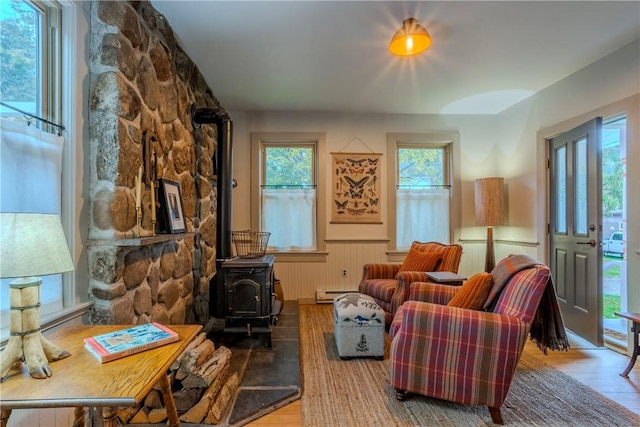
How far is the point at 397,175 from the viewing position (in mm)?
4254

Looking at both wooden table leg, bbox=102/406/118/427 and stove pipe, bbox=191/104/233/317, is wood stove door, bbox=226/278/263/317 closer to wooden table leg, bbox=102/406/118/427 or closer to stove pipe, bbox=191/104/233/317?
stove pipe, bbox=191/104/233/317

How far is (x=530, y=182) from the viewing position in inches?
144

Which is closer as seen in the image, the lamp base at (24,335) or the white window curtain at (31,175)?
the lamp base at (24,335)

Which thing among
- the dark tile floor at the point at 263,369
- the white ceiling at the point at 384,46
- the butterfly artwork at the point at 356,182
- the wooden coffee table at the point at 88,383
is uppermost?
the white ceiling at the point at 384,46

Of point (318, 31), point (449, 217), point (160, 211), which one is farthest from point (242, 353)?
point (449, 217)

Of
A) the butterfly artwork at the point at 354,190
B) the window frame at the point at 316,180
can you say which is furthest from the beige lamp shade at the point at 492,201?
the window frame at the point at 316,180

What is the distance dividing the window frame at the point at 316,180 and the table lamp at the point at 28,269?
304 centimetres

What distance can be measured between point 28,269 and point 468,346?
6.44 ft

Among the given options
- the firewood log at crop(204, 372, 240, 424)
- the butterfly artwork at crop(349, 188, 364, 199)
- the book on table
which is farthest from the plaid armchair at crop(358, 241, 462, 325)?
the book on table

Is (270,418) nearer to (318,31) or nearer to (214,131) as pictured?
(318,31)

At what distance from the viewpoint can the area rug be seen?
173 cm

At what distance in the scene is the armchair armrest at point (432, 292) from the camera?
2.42 metres

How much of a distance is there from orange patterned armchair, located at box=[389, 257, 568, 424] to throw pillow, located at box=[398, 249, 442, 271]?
1.30m

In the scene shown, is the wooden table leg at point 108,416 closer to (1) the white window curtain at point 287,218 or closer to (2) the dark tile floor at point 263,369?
(2) the dark tile floor at point 263,369
